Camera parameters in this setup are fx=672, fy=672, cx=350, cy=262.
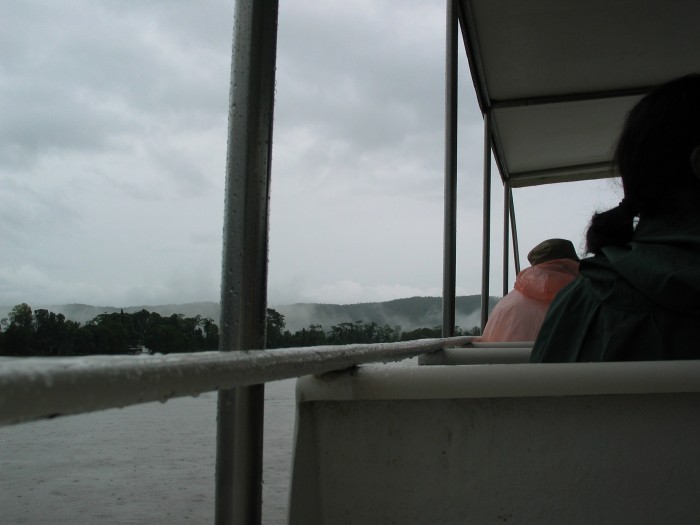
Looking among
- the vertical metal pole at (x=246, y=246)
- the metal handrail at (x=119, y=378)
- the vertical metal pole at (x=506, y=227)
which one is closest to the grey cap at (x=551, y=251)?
the vertical metal pole at (x=246, y=246)

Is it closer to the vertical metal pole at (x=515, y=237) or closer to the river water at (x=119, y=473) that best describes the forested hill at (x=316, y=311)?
the river water at (x=119, y=473)

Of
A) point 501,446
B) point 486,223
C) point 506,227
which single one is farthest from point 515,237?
point 501,446

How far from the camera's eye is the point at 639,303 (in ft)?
3.45

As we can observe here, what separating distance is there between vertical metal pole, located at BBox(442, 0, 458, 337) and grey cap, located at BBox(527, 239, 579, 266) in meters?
0.35

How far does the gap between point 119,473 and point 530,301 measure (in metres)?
1.62

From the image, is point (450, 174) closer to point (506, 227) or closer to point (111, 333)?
point (111, 333)

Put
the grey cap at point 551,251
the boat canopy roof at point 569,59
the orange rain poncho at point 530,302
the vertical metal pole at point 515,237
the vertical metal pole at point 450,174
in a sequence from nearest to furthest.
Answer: the orange rain poncho at point 530,302 < the grey cap at point 551,251 < the vertical metal pole at point 450,174 < the boat canopy roof at point 569,59 < the vertical metal pole at point 515,237

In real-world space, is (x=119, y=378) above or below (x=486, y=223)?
below

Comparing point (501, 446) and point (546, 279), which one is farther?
point (546, 279)

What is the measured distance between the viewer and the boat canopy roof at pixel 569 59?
3.41m

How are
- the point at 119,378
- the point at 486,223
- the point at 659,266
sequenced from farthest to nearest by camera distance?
1. the point at 486,223
2. the point at 659,266
3. the point at 119,378

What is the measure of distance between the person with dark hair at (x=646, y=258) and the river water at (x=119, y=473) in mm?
607

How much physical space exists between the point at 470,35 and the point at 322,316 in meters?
2.89

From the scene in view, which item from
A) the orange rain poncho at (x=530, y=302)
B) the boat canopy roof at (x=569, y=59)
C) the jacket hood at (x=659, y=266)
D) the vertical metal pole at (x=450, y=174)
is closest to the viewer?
the jacket hood at (x=659, y=266)
